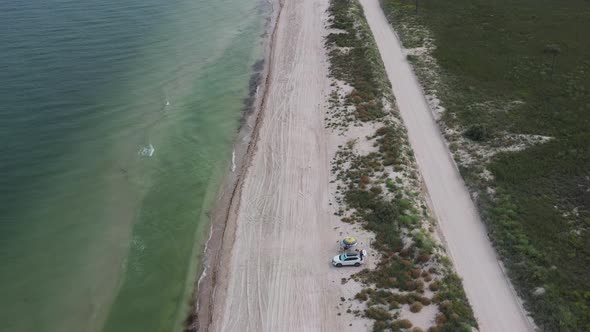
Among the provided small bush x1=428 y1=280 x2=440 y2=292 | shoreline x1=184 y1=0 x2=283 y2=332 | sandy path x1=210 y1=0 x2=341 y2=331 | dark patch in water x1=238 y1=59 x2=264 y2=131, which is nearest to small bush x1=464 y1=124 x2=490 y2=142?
sandy path x1=210 y1=0 x2=341 y2=331

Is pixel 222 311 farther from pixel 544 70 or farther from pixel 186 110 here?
pixel 544 70

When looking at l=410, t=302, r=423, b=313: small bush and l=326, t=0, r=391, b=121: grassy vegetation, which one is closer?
l=410, t=302, r=423, b=313: small bush

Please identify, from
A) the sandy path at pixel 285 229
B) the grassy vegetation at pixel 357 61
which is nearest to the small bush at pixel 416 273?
the sandy path at pixel 285 229

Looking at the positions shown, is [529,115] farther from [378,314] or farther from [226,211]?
[226,211]

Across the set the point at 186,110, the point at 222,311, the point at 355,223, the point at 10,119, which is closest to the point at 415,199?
the point at 355,223

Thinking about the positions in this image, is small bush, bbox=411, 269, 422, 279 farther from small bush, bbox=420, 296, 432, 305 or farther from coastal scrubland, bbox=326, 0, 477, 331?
small bush, bbox=420, 296, 432, 305
